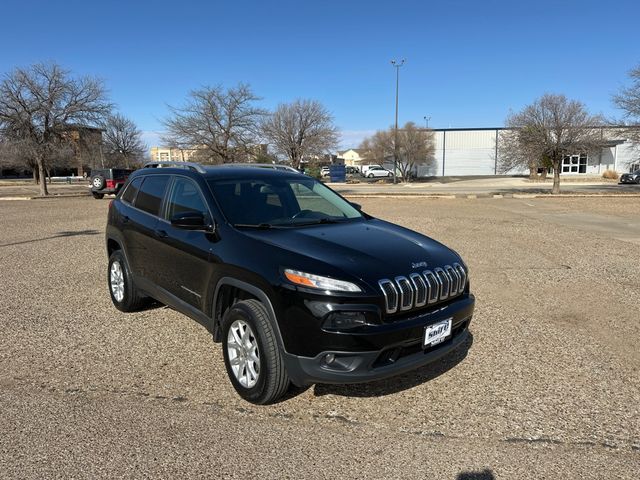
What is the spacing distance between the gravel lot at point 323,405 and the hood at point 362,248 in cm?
101

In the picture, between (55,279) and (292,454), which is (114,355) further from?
(55,279)

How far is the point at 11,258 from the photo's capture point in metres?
9.04

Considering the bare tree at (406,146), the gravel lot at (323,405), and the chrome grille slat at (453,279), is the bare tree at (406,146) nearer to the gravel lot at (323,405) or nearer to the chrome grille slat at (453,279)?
the gravel lot at (323,405)

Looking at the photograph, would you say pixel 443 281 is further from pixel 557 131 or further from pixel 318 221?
pixel 557 131

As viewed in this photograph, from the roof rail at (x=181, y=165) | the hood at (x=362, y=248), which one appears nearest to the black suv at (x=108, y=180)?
the roof rail at (x=181, y=165)

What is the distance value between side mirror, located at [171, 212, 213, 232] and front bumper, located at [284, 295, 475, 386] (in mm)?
1271

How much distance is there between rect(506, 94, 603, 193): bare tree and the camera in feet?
88.9

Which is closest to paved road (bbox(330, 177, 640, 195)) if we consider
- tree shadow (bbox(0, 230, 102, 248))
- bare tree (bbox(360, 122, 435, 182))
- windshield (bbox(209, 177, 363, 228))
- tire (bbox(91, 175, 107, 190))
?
bare tree (bbox(360, 122, 435, 182))

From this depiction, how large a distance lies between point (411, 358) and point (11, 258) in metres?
8.60

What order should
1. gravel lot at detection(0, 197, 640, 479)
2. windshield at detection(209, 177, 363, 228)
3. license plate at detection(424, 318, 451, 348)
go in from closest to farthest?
gravel lot at detection(0, 197, 640, 479) → license plate at detection(424, 318, 451, 348) → windshield at detection(209, 177, 363, 228)

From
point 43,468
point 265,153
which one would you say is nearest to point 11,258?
point 43,468

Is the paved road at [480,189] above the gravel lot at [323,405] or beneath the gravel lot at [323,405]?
above

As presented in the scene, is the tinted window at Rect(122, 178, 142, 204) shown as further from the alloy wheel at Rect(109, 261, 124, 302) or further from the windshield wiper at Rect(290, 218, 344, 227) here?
the windshield wiper at Rect(290, 218, 344, 227)

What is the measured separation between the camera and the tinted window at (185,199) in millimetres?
4176
